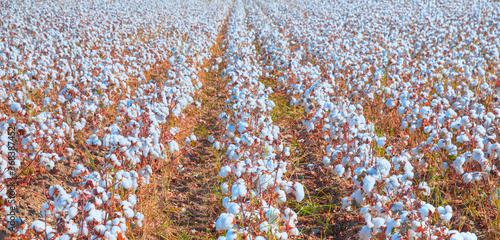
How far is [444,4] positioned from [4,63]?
1921 centimetres

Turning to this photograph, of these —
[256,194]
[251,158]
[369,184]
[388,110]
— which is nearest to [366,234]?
[369,184]

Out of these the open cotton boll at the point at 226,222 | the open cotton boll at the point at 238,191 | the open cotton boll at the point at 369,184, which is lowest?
the open cotton boll at the point at 226,222

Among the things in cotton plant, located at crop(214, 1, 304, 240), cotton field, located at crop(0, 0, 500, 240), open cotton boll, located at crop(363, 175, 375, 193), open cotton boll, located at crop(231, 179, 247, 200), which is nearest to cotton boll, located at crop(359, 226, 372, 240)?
cotton field, located at crop(0, 0, 500, 240)

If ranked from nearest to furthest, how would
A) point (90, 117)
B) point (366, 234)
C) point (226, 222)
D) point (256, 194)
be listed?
1. point (226, 222)
2. point (366, 234)
3. point (256, 194)
4. point (90, 117)

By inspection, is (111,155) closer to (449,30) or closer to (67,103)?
(67,103)

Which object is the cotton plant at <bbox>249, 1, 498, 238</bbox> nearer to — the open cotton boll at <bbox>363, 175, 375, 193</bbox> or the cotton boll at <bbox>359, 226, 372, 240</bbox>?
the open cotton boll at <bbox>363, 175, 375, 193</bbox>

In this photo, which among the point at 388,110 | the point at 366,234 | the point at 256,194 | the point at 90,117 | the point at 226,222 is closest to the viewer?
the point at 226,222

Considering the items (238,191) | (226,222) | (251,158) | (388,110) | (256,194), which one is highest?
(388,110)

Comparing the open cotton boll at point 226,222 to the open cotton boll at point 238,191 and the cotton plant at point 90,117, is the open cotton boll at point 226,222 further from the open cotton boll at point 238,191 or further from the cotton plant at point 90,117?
the cotton plant at point 90,117

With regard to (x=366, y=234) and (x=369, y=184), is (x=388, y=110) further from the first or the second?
(x=366, y=234)

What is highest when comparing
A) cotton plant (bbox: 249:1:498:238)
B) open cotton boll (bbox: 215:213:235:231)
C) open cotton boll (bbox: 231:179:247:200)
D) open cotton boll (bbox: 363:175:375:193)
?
cotton plant (bbox: 249:1:498:238)

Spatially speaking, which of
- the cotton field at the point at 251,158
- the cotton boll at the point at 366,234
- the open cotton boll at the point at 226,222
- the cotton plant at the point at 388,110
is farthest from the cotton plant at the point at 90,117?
the cotton plant at the point at 388,110

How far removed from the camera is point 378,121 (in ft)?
19.0

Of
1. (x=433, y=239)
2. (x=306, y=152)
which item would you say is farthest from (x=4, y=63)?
(x=433, y=239)
